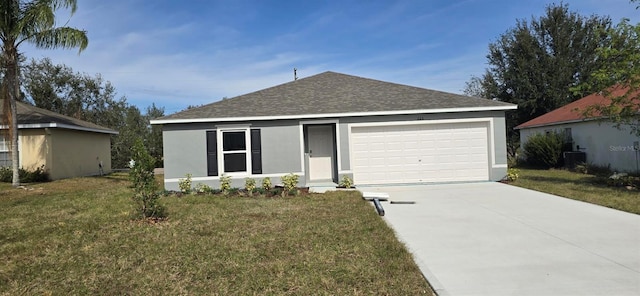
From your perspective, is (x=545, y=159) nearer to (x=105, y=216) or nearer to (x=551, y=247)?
(x=551, y=247)

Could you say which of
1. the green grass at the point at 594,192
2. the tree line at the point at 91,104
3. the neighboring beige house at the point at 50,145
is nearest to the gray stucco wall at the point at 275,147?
the green grass at the point at 594,192

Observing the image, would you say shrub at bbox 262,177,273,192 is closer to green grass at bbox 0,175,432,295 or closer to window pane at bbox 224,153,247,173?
window pane at bbox 224,153,247,173

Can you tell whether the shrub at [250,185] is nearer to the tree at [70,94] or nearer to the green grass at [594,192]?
the green grass at [594,192]

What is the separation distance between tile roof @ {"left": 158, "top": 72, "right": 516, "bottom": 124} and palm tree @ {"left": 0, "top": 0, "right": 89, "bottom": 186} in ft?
16.0

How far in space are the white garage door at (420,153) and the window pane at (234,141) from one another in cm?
363

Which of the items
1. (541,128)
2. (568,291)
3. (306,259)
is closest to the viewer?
(568,291)

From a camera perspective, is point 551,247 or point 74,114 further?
point 74,114

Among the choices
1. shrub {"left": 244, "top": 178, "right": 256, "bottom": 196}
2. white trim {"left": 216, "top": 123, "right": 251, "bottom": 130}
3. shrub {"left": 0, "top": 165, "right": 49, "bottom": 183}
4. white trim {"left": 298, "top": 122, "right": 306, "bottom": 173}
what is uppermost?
white trim {"left": 216, "top": 123, "right": 251, "bottom": 130}

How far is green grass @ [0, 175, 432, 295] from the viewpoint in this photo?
4.11 metres

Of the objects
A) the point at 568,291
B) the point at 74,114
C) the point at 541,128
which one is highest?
the point at 74,114

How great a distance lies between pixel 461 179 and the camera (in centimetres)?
1259

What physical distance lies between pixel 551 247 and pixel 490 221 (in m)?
1.67

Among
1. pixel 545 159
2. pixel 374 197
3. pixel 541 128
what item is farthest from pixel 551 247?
pixel 541 128

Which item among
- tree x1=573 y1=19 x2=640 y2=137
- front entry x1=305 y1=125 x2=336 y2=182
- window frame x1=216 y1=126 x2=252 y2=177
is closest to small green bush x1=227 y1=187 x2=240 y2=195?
window frame x1=216 y1=126 x2=252 y2=177
